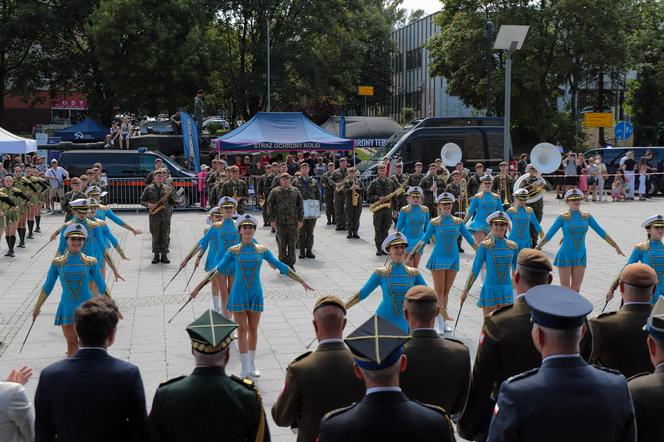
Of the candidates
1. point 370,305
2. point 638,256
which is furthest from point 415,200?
point 638,256

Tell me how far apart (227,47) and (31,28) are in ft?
34.1

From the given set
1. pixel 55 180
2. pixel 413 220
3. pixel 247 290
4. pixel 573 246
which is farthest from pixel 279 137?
pixel 247 290

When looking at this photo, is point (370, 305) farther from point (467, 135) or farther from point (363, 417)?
point (467, 135)

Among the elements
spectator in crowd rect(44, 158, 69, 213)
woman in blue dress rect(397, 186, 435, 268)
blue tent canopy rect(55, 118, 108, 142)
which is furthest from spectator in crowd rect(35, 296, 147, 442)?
blue tent canopy rect(55, 118, 108, 142)

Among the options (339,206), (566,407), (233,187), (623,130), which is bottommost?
(339,206)

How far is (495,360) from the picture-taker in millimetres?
5184

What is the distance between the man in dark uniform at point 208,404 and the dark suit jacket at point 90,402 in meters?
0.18

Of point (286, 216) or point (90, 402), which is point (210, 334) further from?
point (286, 216)

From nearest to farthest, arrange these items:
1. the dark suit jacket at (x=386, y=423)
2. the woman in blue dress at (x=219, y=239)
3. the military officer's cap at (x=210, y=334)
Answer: the dark suit jacket at (x=386, y=423), the military officer's cap at (x=210, y=334), the woman in blue dress at (x=219, y=239)

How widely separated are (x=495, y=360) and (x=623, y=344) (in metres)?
0.97

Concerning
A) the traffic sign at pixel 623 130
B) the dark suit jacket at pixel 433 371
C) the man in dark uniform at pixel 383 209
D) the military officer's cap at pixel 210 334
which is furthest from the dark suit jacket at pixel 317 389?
the traffic sign at pixel 623 130

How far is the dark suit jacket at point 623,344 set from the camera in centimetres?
546

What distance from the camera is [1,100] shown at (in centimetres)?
4753

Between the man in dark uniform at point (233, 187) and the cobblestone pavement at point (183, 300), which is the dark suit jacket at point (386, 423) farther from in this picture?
the man in dark uniform at point (233, 187)
